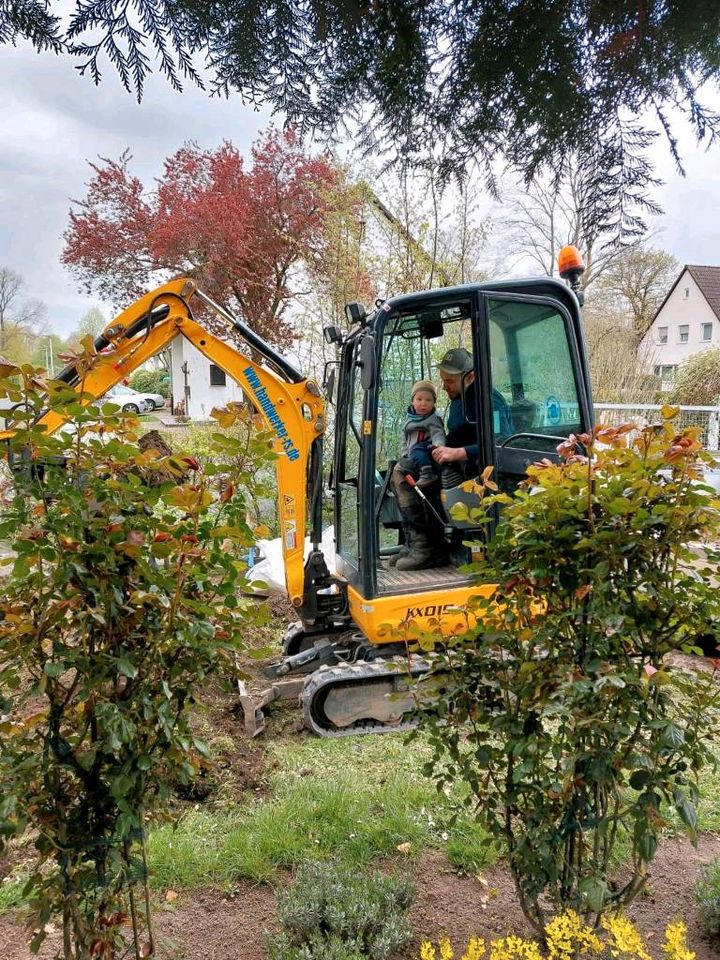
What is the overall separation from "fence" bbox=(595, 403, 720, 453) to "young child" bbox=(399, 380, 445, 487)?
22.4ft

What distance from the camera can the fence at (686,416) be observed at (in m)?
10.8

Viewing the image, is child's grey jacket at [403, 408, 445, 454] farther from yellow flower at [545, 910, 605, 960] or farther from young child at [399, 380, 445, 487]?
yellow flower at [545, 910, 605, 960]

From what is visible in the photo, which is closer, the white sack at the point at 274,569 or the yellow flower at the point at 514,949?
the yellow flower at the point at 514,949

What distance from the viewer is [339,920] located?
2.10 meters

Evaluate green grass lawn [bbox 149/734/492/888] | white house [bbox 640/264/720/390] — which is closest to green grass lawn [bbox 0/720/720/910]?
green grass lawn [bbox 149/734/492/888]

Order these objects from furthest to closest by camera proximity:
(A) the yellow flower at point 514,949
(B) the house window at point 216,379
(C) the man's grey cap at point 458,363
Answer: (B) the house window at point 216,379, (C) the man's grey cap at point 458,363, (A) the yellow flower at point 514,949

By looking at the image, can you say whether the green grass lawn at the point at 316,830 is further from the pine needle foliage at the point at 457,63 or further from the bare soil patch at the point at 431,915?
the pine needle foliage at the point at 457,63

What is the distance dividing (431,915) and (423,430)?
102 inches

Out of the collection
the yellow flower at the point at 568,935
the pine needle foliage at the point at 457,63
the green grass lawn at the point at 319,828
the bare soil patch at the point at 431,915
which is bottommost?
the bare soil patch at the point at 431,915

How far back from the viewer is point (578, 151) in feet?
6.37

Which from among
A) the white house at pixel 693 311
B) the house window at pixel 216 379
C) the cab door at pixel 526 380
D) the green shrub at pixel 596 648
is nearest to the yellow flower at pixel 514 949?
the green shrub at pixel 596 648

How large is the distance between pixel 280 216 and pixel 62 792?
1520 cm

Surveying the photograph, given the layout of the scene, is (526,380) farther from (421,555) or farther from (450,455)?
(421,555)

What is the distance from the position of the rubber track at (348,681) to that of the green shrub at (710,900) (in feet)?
5.88
